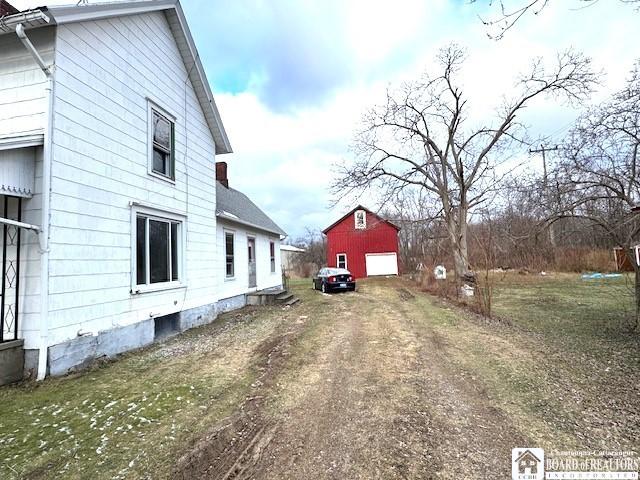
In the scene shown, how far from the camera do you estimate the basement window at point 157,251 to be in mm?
7324

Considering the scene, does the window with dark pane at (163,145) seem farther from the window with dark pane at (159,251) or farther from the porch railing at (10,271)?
the porch railing at (10,271)

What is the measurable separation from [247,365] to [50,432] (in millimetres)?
2770

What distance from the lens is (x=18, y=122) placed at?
552 centimetres

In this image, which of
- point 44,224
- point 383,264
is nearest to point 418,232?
point 383,264

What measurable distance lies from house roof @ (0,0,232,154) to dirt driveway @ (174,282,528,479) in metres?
6.30

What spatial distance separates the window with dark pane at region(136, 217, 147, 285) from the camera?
7.21 meters

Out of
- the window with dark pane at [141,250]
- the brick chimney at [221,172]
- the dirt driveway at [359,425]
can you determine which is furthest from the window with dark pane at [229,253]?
the dirt driveway at [359,425]

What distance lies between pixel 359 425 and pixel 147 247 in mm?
5942

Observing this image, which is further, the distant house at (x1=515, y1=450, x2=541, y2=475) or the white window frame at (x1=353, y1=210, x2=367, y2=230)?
the white window frame at (x1=353, y1=210, x2=367, y2=230)

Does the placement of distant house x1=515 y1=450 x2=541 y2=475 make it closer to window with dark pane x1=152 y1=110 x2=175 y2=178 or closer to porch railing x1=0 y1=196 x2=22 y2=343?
porch railing x1=0 y1=196 x2=22 y2=343

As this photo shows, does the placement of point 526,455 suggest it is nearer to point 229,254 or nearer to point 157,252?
point 157,252

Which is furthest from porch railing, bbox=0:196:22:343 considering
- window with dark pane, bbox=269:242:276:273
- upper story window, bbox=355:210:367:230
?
upper story window, bbox=355:210:367:230

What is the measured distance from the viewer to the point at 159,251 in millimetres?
7969

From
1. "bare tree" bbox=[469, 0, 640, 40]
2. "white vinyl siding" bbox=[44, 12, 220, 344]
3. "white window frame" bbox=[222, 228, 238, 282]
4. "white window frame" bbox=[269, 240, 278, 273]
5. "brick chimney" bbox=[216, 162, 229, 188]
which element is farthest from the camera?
"white window frame" bbox=[269, 240, 278, 273]
